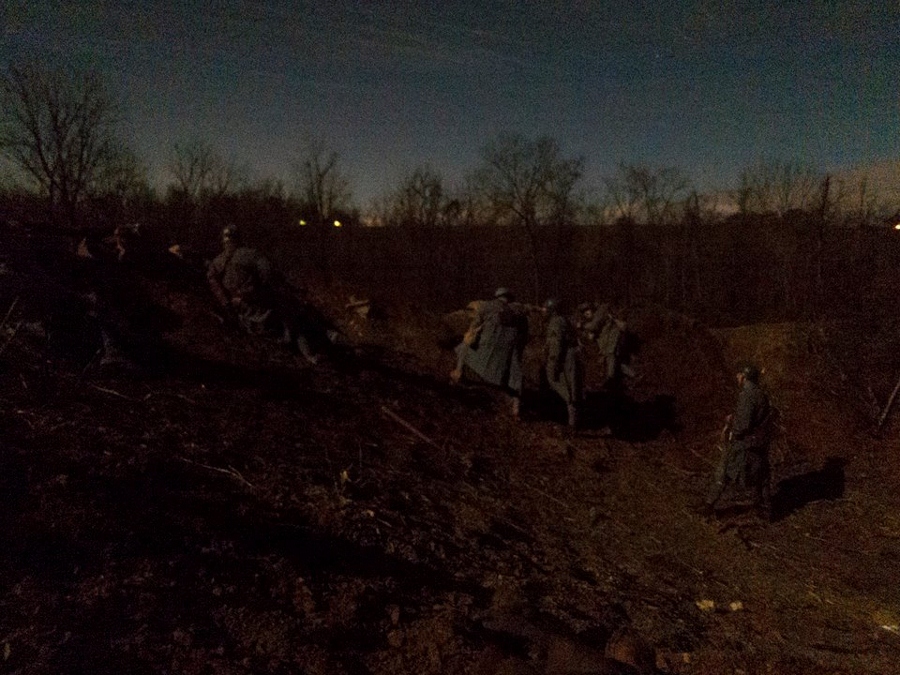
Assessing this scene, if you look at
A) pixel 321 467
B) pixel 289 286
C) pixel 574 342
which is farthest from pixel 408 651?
pixel 289 286

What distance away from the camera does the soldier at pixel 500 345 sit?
8898mm

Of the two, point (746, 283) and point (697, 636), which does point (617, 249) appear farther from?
point (697, 636)

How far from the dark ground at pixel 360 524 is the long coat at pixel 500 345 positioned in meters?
0.51

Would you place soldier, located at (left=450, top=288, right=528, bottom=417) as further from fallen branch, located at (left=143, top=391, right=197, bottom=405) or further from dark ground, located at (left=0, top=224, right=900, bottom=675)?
fallen branch, located at (left=143, top=391, right=197, bottom=405)

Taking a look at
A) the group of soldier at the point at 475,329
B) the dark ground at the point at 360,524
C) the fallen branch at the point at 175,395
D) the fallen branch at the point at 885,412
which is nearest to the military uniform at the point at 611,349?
the dark ground at the point at 360,524

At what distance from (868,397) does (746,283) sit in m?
15.4

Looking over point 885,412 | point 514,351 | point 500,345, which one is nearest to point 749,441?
point 514,351

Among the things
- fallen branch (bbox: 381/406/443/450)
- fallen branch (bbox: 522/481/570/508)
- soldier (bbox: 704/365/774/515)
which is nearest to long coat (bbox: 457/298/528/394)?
fallen branch (bbox: 381/406/443/450)

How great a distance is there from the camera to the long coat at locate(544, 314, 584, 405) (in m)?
8.93

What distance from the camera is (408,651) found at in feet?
10.7

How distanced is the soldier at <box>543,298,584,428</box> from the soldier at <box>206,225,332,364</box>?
341 cm

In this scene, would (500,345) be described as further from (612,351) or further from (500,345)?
(612,351)

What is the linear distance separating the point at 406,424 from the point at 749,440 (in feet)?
12.7

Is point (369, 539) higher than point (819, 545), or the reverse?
point (369, 539)
